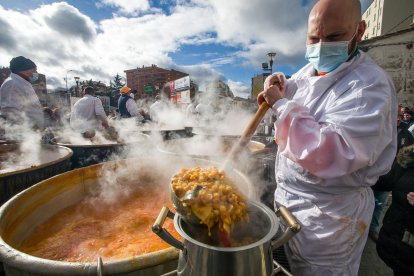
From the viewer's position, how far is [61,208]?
121 inches

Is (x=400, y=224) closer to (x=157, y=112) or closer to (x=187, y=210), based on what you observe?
(x=187, y=210)

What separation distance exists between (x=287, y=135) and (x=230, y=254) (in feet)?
2.73

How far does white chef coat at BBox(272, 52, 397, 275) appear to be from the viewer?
137 cm

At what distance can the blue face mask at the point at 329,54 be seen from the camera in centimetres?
171

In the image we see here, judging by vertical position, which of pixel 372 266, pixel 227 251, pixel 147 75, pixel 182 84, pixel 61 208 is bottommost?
pixel 372 266

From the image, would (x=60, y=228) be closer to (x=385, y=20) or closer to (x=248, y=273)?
(x=248, y=273)

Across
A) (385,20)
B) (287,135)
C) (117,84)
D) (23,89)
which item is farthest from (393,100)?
(117,84)

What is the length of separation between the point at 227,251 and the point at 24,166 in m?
4.13

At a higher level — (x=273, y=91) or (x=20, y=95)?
(x=20, y=95)

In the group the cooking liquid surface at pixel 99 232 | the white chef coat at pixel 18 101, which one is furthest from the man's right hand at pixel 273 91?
the white chef coat at pixel 18 101

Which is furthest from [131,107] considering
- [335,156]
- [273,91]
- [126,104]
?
[335,156]

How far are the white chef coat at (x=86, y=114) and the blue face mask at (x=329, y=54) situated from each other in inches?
241

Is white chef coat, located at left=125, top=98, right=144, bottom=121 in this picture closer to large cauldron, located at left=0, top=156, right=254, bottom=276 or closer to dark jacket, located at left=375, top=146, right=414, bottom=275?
large cauldron, located at left=0, top=156, right=254, bottom=276

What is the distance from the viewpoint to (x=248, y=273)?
1071 mm
